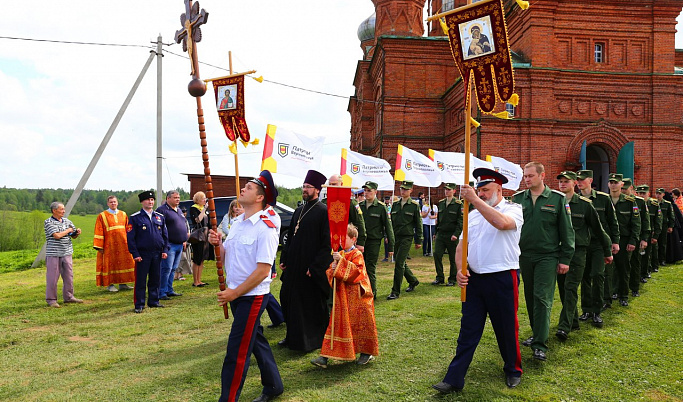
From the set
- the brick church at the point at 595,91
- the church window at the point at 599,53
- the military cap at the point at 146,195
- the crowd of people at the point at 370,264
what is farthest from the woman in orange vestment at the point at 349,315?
the church window at the point at 599,53

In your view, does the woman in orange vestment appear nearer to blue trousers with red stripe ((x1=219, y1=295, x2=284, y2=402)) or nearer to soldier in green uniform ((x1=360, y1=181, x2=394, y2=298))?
blue trousers with red stripe ((x1=219, y1=295, x2=284, y2=402))

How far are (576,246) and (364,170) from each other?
903cm

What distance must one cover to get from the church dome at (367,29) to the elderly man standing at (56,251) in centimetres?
3539

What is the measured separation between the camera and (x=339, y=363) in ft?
16.5

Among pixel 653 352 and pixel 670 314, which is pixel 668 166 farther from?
pixel 653 352

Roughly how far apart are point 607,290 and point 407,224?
345 cm

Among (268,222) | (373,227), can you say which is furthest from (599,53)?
(268,222)

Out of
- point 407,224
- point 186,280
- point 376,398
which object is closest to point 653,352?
point 376,398

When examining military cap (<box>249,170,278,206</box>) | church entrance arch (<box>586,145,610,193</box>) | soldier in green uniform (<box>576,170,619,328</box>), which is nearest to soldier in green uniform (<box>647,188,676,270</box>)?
soldier in green uniform (<box>576,170,619,328</box>)

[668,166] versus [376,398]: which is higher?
[668,166]

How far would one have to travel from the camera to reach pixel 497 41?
4.28 meters

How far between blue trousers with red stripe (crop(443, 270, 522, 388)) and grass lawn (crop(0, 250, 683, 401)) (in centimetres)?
26

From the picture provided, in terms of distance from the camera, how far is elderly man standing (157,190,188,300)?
8.98m

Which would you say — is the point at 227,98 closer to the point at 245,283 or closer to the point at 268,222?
the point at 268,222
